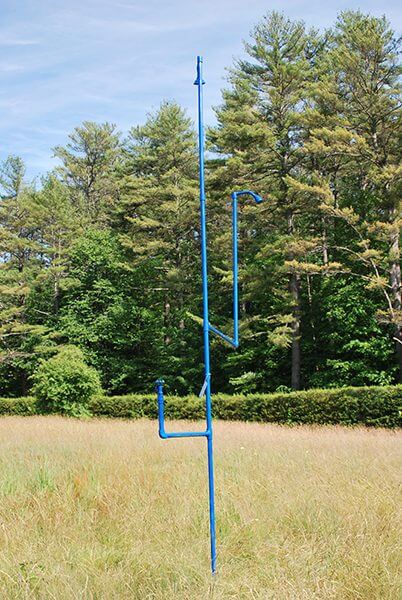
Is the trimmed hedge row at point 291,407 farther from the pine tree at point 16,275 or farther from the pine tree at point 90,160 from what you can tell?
the pine tree at point 90,160

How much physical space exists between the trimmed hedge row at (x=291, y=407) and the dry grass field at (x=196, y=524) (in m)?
7.23

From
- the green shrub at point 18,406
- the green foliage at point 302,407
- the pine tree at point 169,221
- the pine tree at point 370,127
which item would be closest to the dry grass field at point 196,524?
the green foliage at point 302,407

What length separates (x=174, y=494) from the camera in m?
6.35

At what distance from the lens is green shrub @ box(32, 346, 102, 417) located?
20.9 meters

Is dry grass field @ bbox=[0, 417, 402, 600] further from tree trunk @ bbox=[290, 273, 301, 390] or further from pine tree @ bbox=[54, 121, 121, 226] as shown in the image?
pine tree @ bbox=[54, 121, 121, 226]

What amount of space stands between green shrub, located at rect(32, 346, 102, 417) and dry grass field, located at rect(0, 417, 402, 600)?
1207 centimetres

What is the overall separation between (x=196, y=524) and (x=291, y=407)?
12462 millimetres

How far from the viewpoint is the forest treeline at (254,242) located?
18.8 meters

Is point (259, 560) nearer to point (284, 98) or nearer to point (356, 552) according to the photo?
point (356, 552)

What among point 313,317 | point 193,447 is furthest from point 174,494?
point 313,317

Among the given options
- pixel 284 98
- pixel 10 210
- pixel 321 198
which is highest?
pixel 284 98

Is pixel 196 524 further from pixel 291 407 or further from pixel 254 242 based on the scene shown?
pixel 254 242

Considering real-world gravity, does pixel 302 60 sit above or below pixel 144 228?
above

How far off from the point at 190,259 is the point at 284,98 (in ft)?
31.0
